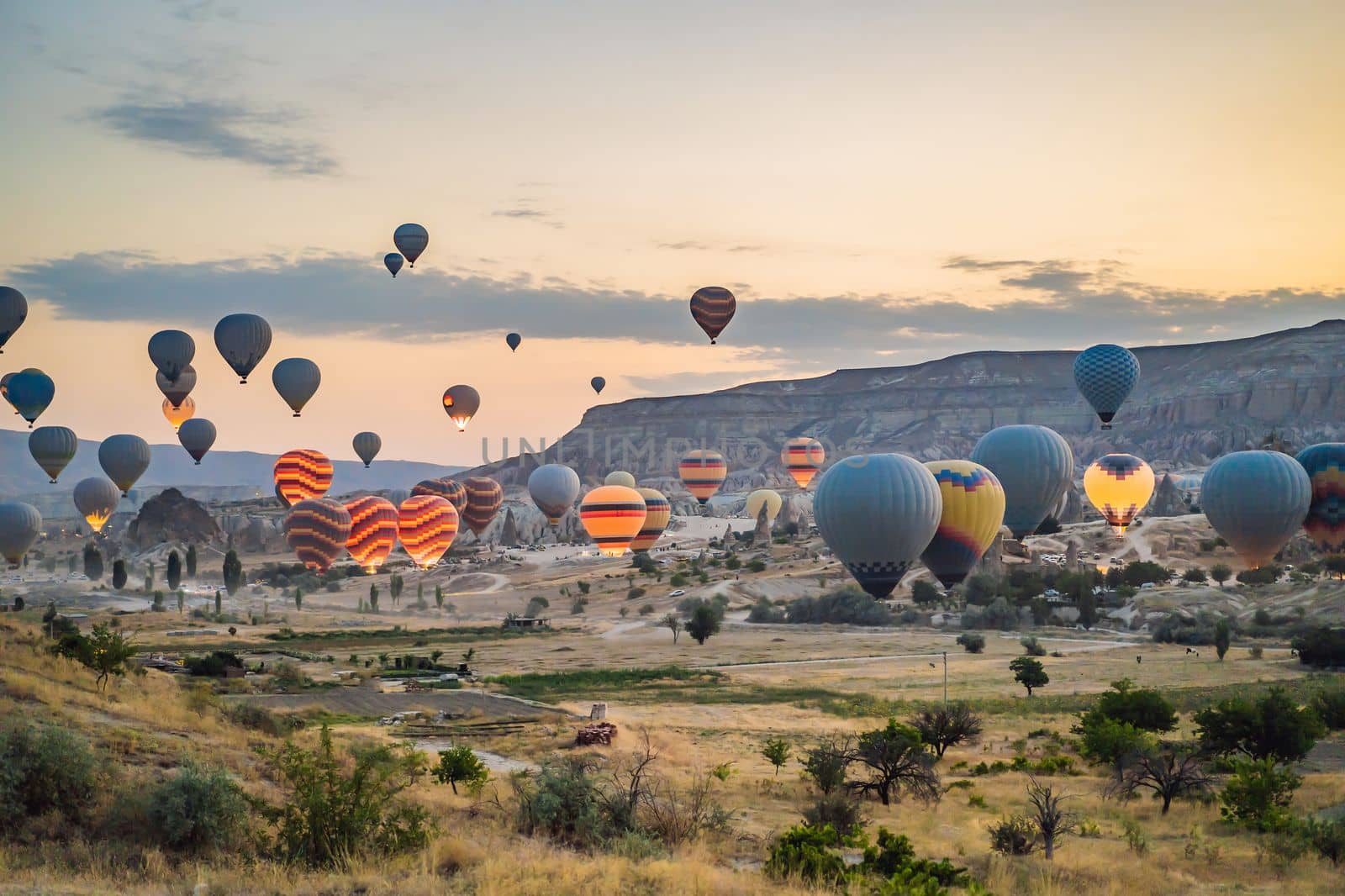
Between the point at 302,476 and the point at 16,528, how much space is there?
26563 millimetres

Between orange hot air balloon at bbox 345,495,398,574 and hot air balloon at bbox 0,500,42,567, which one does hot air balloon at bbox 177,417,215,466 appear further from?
orange hot air balloon at bbox 345,495,398,574

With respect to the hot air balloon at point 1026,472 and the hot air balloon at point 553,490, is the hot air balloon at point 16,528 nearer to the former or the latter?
the hot air balloon at point 553,490

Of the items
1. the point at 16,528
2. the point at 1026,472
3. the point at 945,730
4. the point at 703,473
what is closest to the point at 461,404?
the point at 703,473

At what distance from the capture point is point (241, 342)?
262 ft

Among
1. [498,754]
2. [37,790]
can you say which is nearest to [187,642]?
[498,754]

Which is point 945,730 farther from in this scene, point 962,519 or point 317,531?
point 317,531

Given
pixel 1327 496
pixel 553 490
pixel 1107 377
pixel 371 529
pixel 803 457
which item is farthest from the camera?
pixel 553 490

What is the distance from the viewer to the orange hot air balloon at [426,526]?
103562 mm

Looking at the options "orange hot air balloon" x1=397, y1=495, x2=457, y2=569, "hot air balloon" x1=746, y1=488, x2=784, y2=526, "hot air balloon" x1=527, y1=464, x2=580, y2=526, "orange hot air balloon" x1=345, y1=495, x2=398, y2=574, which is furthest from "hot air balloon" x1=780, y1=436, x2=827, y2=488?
"orange hot air balloon" x1=345, y1=495, x2=398, y2=574

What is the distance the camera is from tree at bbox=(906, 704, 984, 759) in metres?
29.6

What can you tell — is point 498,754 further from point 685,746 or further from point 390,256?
point 390,256

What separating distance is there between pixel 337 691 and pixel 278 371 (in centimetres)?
6032

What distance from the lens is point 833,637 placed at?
6919cm

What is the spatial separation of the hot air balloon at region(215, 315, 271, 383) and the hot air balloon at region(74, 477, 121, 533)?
57.1m
